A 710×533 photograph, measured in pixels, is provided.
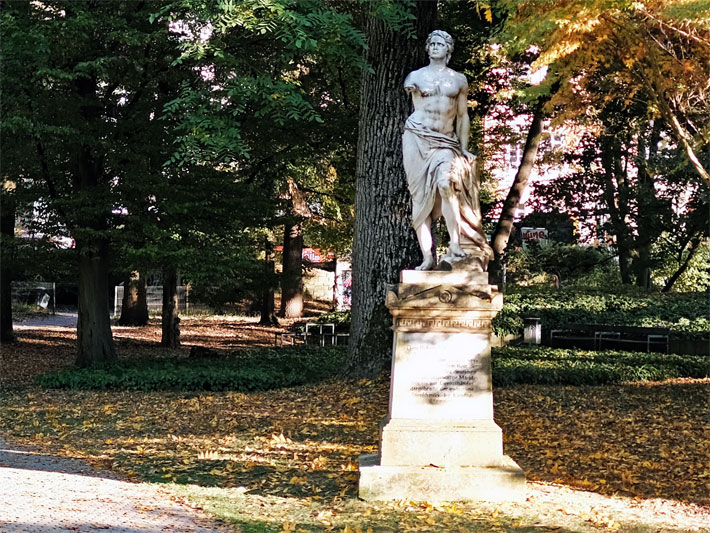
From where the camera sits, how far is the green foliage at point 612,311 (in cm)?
2083

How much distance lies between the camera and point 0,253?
16141 millimetres

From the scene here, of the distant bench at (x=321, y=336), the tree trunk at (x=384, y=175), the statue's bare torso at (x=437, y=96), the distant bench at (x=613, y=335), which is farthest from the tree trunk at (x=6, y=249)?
the distant bench at (x=613, y=335)

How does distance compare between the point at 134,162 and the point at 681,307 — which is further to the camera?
the point at 681,307

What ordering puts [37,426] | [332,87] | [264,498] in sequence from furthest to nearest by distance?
[332,87] < [37,426] < [264,498]

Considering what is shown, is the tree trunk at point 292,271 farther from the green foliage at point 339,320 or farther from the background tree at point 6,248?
the background tree at point 6,248

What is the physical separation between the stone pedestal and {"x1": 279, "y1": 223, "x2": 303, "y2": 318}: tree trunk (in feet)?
40.8

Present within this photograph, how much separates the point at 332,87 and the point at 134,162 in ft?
17.9

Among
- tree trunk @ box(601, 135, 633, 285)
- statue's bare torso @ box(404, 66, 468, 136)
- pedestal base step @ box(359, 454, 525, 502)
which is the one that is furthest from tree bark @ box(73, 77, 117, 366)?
tree trunk @ box(601, 135, 633, 285)

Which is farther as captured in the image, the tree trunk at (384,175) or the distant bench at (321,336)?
the distant bench at (321,336)

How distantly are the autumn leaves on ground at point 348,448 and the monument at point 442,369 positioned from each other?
0.87 ft

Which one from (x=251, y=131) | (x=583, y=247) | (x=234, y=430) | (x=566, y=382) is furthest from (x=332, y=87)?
(x=583, y=247)

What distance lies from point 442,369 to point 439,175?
173cm

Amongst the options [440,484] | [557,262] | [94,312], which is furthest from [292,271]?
[440,484]

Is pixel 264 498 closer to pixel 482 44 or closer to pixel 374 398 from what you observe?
pixel 374 398
